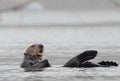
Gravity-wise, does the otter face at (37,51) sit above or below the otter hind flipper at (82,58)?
above

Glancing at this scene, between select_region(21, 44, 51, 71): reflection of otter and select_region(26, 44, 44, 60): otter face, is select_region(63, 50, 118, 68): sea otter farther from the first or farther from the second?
select_region(26, 44, 44, 60): otter face

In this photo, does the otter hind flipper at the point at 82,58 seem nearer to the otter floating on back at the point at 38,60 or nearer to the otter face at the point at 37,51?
the otter floating on back at the point at 38,60

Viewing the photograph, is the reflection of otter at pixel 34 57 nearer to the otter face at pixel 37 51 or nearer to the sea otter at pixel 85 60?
the otter face at pixel 37 51

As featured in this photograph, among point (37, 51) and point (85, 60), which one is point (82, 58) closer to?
point (85, 60)

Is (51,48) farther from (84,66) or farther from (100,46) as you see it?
(84,66)

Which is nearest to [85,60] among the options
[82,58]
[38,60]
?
[82,58]

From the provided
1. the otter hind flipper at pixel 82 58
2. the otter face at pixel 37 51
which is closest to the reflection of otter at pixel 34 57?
the otter face at pixel 37 51

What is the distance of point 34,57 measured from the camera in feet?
59.2

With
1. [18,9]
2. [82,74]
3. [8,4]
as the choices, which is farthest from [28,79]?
[18,9]

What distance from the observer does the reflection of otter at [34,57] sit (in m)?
18.0

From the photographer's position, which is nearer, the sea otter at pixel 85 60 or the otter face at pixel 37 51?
the sea otter at pixel 85 60

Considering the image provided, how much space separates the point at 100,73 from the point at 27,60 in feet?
6.78

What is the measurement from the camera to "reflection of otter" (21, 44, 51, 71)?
58.9 feet

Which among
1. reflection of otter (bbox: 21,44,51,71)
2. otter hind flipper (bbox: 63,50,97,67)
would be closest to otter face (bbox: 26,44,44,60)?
reflection of otter (bbox: 21,44,51,71)
